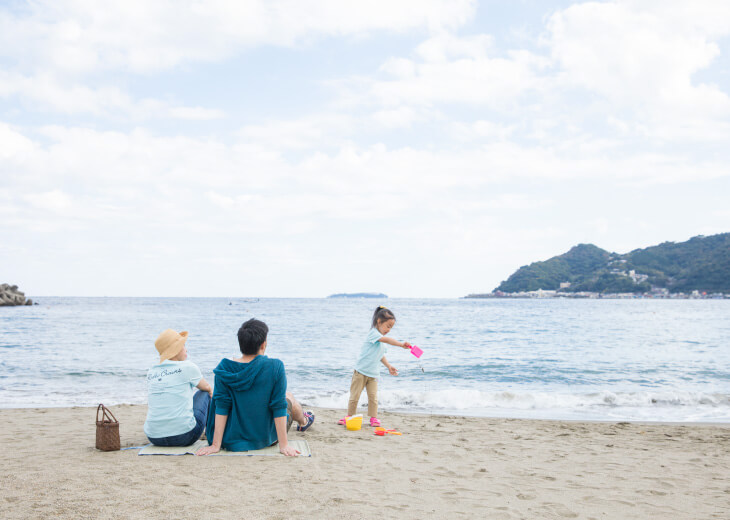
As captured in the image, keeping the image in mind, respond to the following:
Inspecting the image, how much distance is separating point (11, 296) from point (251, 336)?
272 feet

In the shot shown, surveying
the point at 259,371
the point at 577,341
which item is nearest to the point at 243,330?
the point at 259,371

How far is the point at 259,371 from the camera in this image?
16.3 ft

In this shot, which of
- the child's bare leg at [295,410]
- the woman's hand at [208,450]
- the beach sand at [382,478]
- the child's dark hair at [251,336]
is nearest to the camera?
the beach sand at [382,478]

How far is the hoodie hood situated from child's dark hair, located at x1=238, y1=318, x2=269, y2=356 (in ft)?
0.36

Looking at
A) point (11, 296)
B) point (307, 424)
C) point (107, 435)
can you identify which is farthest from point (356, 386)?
point (11, 296)

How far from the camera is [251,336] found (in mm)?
4941

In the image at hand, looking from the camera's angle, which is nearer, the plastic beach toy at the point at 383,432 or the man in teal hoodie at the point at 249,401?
the man in teal hoodie at the point at 249,401

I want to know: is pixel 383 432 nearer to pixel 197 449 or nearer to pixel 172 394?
pixel 197 449

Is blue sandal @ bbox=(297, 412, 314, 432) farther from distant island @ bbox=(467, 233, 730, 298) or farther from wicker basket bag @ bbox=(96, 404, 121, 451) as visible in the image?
distant island @ bbox=(467, 233, 730, 298)

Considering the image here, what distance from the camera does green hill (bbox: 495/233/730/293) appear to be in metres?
101

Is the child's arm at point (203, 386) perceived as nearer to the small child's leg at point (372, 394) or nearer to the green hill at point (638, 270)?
the small child's leg at point (372, 394)

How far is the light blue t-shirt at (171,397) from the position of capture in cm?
514

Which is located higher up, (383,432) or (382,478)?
(382,478)

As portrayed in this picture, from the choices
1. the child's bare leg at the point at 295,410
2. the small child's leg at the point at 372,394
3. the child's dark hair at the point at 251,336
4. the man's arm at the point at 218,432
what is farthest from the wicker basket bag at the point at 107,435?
the small child's leg at the point at 372,394
